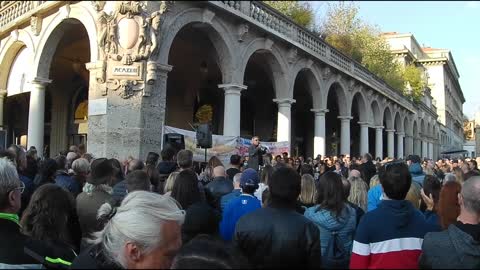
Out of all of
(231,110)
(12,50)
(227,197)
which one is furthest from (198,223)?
(12,50)

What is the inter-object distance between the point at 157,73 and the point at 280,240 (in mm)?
9406

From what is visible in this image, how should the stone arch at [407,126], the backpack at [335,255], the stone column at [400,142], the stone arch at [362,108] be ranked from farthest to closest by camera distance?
the stone arch at [407,126] → the stone column at [400,142] → the stone arch at [362,108] → the backpack at [335,255]

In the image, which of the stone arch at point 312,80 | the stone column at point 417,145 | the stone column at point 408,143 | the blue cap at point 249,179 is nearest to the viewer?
the blue cap at point 249,179

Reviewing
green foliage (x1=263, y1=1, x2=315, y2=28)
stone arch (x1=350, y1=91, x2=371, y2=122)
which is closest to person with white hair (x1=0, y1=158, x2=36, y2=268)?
green foliage (x1=263, y1=1, x2=315, y2=28)

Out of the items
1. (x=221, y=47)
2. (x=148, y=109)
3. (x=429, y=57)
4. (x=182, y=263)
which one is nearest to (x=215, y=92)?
(x=221, y=47)

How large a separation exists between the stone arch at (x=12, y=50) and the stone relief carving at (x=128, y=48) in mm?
4685

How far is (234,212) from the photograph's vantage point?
16.1 feet

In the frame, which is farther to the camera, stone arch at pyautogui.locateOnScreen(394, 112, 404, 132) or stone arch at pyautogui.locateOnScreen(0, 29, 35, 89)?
stone arch at pyautogui.locateOnScreen(394, 112, 404, 132)

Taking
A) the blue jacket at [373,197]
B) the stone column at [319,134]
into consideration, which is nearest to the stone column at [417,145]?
the stone column at [319,134]

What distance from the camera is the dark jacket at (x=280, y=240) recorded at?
10.5ft

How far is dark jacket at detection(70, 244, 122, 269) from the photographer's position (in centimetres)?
235

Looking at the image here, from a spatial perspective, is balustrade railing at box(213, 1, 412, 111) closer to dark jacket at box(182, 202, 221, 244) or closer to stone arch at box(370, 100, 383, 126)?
stone arch at box(370, 100, 383, 126)

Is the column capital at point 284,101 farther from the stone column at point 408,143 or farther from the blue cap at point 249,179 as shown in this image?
the stone column at point 408,143

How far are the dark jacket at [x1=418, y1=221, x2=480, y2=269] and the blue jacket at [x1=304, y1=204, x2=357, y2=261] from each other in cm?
119
